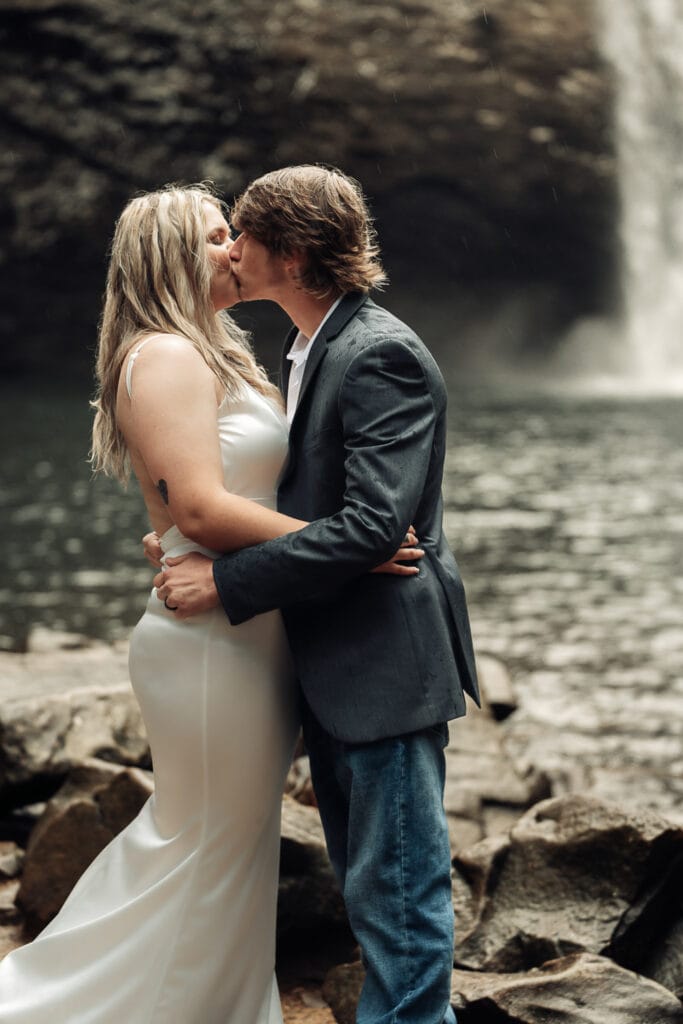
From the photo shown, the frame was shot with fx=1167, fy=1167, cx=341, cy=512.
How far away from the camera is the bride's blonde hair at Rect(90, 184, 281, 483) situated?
9.33ft

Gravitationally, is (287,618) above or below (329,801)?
above

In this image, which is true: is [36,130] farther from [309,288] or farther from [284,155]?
[309,288]

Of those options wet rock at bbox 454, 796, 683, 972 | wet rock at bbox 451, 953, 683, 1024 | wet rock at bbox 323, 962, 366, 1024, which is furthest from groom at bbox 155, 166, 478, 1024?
wet rock at bbox 454, 796, 683, 972

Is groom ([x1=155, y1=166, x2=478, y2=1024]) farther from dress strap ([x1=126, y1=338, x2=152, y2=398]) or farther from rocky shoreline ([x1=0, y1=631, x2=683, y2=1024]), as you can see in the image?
rocky shoreline ([x1=0, y1=631, x2=683, y2=1024])

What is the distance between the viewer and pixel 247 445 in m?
2.88

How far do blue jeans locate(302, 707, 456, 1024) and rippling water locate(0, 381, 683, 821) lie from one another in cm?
319

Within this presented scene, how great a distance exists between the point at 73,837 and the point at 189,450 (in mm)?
1709

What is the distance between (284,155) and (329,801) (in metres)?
27.2

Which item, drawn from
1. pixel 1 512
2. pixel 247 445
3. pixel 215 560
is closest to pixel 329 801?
pixel 215 560

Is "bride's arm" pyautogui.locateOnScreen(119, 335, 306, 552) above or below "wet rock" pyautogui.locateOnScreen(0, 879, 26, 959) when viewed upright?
above

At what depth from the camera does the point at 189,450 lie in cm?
272

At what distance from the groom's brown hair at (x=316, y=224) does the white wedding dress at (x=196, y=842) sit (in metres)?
0.39

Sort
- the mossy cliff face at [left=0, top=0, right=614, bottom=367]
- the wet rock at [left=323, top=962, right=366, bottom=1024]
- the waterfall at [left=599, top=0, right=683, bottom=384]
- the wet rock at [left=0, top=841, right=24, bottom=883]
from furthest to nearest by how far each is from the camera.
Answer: the waterfall at [left=599, top=0, right=683, bottom=384] → the mossy cliff face at [left=0, top=0, right=614, bottom=367] → the wet rock at [left=0, top=841, right=24, bottom=883] → the wet rock at [left=323, top=962, right=366, bottom=1024]

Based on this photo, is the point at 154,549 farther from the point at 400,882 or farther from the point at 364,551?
the point at 400,882
